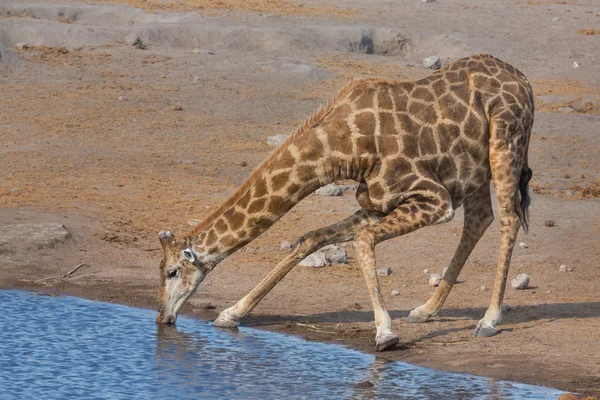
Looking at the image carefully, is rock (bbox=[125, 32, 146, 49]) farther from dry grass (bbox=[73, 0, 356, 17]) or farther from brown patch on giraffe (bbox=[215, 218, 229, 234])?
brown patch on giraffe (bbox=[215, 218, 229, 234])

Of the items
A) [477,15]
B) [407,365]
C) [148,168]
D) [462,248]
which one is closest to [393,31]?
[477,15]

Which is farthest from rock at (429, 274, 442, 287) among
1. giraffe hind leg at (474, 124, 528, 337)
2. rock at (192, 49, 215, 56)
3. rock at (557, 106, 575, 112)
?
rock at (192, 49, 215, 56)

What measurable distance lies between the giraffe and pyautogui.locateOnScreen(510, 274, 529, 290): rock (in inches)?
44.2

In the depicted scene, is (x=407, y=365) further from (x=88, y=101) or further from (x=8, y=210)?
(x=88, y=101)

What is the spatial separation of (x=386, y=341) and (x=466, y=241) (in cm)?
157

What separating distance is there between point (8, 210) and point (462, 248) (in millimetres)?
5004

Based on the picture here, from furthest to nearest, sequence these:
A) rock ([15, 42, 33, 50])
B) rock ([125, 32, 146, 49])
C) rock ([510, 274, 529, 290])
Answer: rock ([125, 32, 146, 49]), rock ([15, 42, 33, 50]), rock ([510, 274, 529, 290])

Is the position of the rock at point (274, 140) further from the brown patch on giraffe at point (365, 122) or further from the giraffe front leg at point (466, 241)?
the brown patch on giraffe at point (365, 122)

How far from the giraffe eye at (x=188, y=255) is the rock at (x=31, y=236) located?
8.57ft

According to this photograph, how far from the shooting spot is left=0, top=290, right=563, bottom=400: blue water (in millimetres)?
7297

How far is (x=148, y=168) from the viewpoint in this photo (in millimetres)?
14273

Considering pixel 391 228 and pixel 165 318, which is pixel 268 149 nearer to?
pixel 165 318

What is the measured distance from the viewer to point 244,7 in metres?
23.5

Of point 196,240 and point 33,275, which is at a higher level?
point 196,240
